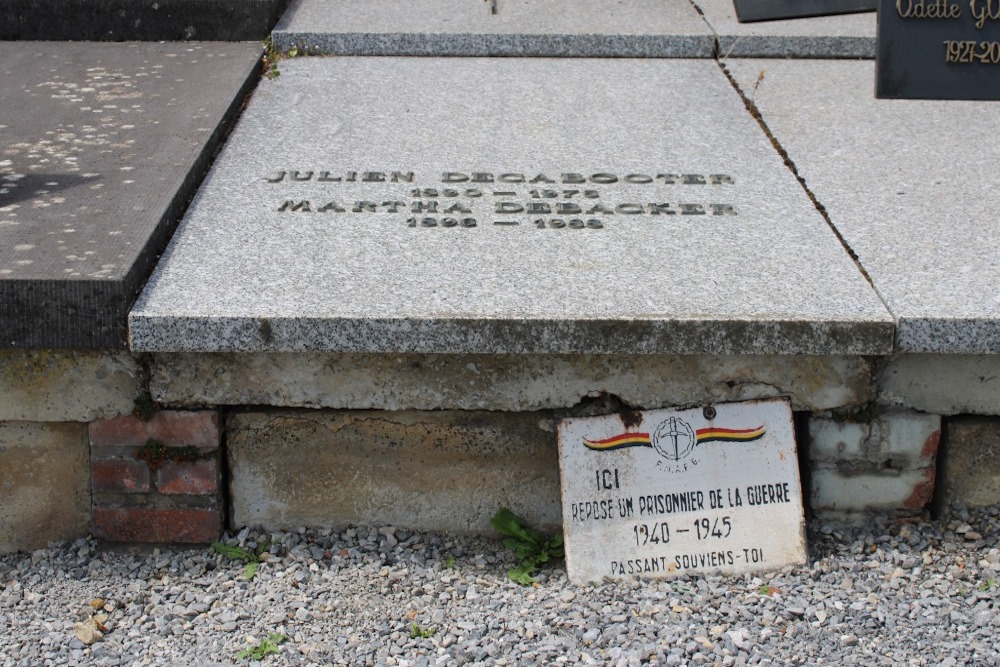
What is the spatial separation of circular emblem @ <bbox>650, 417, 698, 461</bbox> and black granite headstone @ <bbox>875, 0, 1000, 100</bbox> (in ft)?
4.19

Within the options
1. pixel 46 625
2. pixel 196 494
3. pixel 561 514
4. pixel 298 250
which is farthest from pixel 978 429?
pixel 46 625

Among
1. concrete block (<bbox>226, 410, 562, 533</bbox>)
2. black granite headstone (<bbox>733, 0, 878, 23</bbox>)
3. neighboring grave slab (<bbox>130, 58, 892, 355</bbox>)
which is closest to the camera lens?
neighboring grave slab (<bbox>130, 58, 892, 355</bbox>)

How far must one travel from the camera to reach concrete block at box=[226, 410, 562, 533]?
262cm

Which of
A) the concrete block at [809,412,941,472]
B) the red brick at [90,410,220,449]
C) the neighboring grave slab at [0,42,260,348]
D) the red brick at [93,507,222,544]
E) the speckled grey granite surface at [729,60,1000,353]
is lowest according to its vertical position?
the red brick at [93,507,222,544]

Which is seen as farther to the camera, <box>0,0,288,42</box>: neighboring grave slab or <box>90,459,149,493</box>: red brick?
<box>0,0,288,42</box>: neighboring grave slab

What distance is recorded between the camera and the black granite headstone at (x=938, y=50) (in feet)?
10.2

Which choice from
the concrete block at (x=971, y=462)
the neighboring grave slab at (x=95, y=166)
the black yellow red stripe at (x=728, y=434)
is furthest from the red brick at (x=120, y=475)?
the concrete block at (x=971, y=462)

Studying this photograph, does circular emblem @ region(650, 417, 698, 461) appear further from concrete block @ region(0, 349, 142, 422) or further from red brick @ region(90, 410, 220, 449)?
concrete block @ region(0, 349, 142, 422)

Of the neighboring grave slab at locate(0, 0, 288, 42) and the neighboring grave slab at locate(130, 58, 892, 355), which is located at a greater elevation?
the neighboring grave slab at locate(0, 0, 288, 42)

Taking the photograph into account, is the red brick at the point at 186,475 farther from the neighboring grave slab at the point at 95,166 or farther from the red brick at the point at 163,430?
the neighboring grave slab at the point at 95,166

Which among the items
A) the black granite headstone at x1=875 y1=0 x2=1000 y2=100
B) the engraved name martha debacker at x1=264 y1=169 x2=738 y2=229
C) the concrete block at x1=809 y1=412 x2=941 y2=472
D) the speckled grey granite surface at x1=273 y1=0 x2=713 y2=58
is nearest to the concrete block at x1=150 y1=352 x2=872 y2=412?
the concrete block at x1=809 y1=412 x2=941 y2=472

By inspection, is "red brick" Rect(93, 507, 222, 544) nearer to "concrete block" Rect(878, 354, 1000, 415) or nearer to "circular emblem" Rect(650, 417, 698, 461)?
"circular emblem" Rect(650, 417, 698, 461)

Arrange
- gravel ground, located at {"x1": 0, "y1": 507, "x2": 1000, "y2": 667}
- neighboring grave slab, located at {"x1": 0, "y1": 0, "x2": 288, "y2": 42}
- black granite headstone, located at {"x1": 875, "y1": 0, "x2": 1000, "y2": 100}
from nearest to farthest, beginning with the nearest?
1. gravel ground, located at {"x1": 0, "y1": 507, "x2": 1000, "y2": 667}
2. black granite headstone, located at {"x1": 875, "y1": 0, "x2": 1000, "y2": 100}
3. neighboring grave slab, located at {"x1": 0, "y1": 0, "x2": 288, "y2": 42}

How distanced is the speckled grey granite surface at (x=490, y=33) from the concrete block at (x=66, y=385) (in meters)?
1.90
